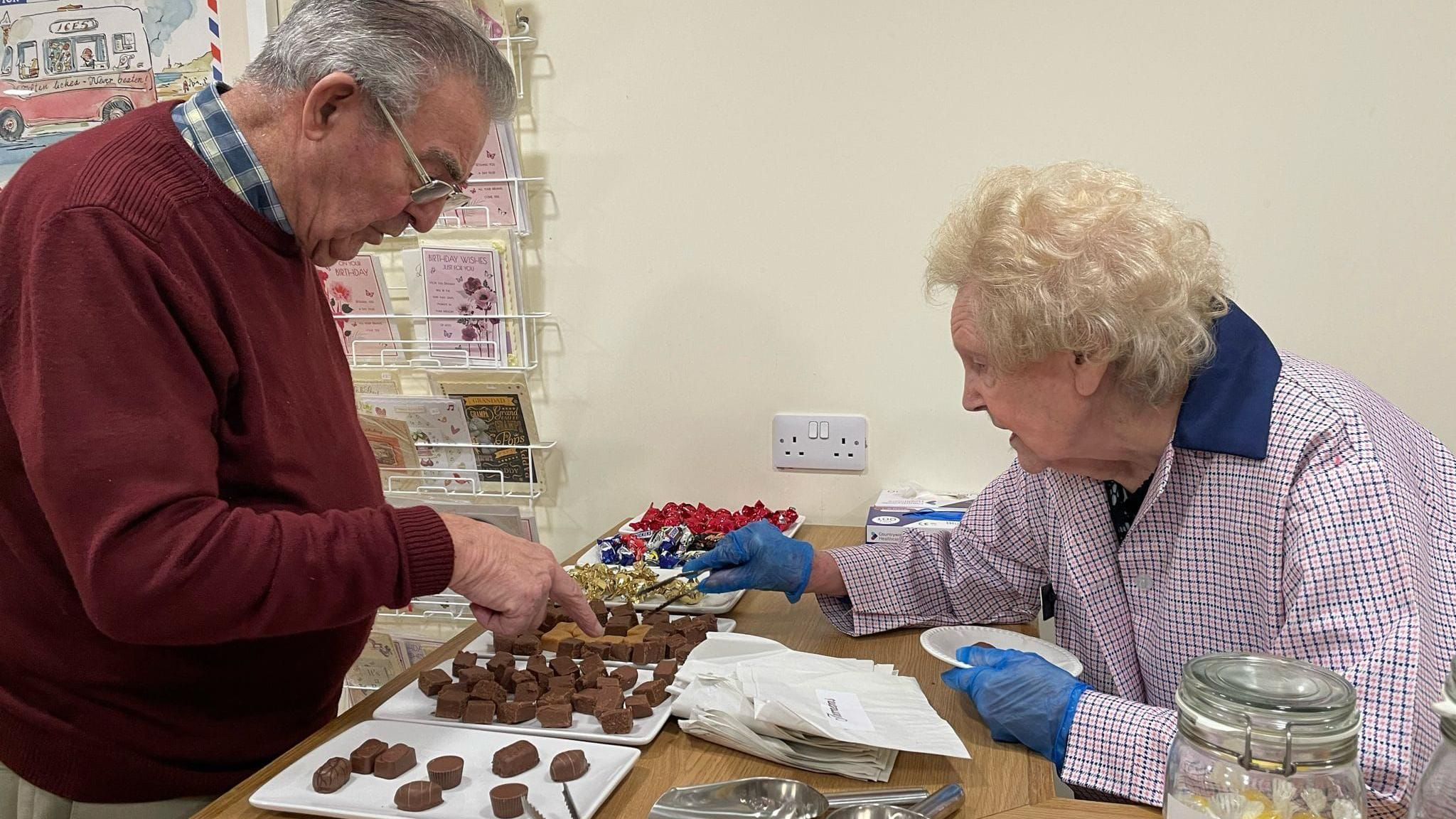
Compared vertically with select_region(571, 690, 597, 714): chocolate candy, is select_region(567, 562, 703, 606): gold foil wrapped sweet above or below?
below

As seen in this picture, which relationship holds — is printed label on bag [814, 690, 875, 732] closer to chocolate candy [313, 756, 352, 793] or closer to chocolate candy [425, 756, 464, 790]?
chocolate candy [425, 756, 464, 790]

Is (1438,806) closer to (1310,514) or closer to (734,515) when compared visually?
(1310,514)

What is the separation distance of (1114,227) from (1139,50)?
102 centimetres

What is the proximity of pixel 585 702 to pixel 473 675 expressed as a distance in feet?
0.60

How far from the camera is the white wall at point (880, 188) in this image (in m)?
1.97

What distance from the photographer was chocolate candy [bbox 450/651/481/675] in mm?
1381

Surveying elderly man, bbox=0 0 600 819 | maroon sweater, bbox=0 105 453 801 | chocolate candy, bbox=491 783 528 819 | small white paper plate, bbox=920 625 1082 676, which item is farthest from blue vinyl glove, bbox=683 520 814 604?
chocolate candy, bbox=491 783 528 819

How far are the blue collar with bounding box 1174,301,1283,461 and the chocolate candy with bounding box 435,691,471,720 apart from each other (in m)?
0.91

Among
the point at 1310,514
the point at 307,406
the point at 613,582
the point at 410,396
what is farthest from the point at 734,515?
the point at 1310,514

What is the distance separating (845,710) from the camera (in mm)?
1190

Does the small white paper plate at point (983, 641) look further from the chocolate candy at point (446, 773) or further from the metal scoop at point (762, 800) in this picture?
the chocolate candy at point (446, 773)

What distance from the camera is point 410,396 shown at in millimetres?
2295

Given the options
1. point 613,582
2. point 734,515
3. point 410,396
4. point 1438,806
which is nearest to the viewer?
point 1438,806

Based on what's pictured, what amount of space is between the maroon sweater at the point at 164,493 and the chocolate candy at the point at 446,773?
0.60 ft
